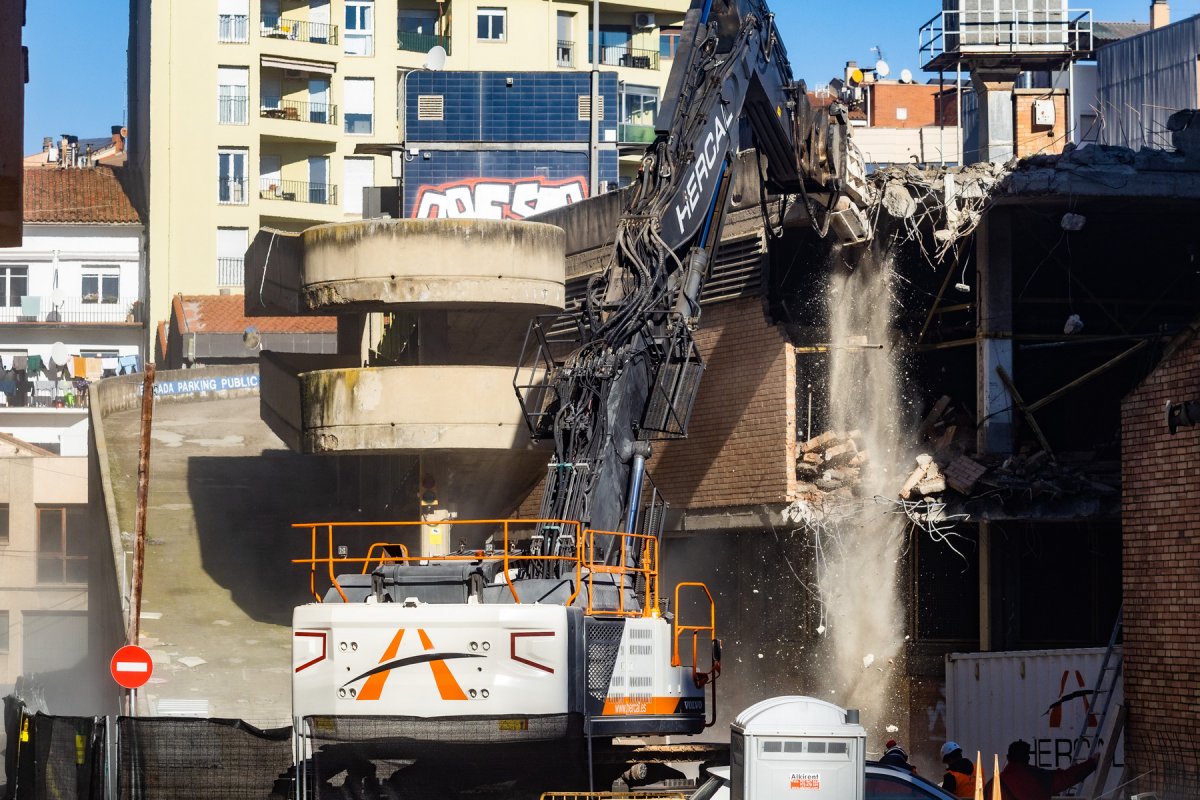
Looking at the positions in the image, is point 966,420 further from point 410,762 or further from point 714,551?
point 410,762

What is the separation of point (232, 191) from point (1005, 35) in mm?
34459

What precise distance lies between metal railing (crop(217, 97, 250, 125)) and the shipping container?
157 ft

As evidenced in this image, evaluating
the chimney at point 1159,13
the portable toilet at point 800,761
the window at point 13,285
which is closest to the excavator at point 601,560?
the portable toilet at point 800,761

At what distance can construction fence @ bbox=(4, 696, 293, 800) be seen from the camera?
15.2m

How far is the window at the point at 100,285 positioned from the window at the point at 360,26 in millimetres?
13653

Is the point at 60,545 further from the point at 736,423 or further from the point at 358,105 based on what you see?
the point at 736,423

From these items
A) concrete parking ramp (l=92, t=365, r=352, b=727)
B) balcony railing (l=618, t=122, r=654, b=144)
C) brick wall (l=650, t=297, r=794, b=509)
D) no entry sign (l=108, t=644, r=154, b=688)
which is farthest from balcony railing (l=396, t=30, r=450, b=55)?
no entry sign (l=108, t=644, r=154, b=688)

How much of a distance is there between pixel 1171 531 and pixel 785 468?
681 cm

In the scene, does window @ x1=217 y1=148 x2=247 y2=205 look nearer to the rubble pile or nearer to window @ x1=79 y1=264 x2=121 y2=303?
window @ x1=79 y1=264 x2=121 y2=303

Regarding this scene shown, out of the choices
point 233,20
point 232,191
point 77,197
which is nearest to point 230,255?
point 232,191

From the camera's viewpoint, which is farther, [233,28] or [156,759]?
[233,28]

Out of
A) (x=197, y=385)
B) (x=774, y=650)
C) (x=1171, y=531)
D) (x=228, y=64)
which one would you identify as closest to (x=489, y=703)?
(x=1171, y=531)

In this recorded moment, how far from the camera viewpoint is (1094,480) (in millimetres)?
21469

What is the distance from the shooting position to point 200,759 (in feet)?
50.9
